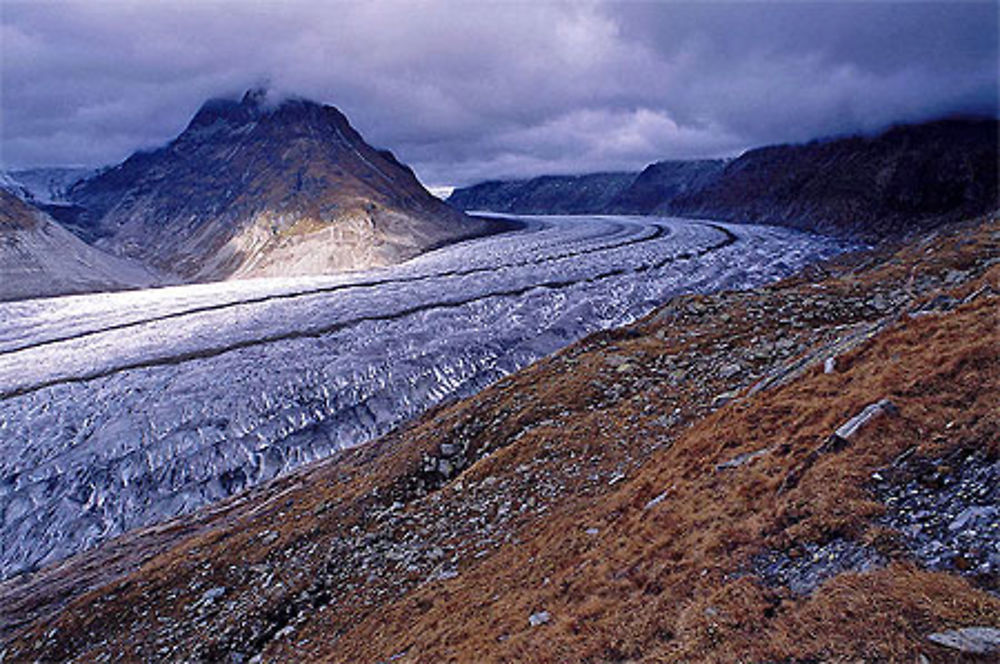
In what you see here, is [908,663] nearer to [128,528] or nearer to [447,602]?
[447,602]

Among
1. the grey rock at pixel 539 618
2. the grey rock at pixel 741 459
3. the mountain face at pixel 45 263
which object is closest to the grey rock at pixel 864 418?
the grey rock at pixel 741 459

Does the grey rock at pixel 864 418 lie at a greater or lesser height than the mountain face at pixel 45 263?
lesser

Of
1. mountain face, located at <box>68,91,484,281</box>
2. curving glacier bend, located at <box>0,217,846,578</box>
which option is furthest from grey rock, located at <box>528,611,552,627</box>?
mountain face, located at <box>68,91,484,281</box>

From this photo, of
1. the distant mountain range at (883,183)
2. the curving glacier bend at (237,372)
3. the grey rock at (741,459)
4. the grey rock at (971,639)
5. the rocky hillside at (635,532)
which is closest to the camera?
the grey rock at (971,639)

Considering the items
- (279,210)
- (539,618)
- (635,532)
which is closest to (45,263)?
(279,210)

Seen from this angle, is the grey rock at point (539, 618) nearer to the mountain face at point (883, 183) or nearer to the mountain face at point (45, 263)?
the mountain face at point (883, 183)

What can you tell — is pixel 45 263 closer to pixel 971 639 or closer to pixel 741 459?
pixel 741 459
